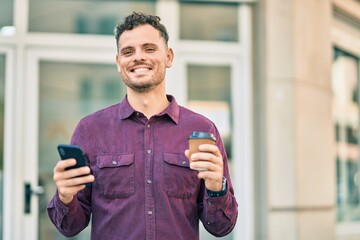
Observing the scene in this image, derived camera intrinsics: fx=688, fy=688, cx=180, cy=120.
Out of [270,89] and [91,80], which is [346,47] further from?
[91,80]

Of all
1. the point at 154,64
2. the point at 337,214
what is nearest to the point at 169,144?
the point at 154,64

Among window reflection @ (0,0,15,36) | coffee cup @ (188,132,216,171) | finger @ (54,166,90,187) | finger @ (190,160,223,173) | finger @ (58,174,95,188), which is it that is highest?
window reflection @ (0,0,15,36)

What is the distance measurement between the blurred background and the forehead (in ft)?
12.6

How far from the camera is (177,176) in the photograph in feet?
9.48

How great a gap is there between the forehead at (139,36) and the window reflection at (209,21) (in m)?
4.08

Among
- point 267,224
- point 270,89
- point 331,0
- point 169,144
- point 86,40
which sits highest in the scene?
point 331,0

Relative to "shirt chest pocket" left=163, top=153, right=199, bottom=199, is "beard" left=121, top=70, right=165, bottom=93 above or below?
above

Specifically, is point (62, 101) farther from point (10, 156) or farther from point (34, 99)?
point (10, 156)

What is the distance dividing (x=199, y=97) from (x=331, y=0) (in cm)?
204

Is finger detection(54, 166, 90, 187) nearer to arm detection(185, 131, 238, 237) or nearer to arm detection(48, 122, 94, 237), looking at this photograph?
arm detection(48, 122, 94, 237)

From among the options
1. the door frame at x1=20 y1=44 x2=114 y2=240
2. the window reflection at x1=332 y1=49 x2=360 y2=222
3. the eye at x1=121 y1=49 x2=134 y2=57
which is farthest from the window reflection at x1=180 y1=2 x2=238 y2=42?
the eye at x1=121 y1=49 x2=134 y2=57

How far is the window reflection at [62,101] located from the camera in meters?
6.60

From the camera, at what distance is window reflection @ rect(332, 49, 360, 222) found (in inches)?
340

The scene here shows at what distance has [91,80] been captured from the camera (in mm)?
6797
